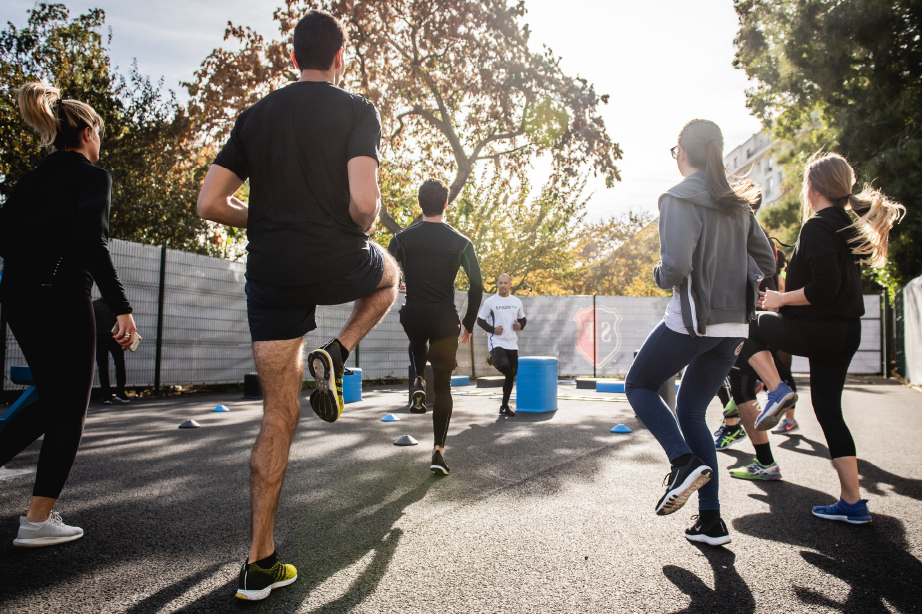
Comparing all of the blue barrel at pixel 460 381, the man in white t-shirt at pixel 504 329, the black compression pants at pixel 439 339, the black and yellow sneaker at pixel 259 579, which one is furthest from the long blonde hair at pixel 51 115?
the blue barrel at pixel 460 381

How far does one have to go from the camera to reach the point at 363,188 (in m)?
2.15

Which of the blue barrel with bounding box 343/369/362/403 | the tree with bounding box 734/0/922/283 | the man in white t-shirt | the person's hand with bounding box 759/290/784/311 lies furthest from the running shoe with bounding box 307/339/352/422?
the tree with bounding box 734/0/922/283

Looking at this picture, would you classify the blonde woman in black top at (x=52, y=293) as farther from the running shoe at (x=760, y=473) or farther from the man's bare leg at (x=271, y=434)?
the running shoe at (x=760, y=473)

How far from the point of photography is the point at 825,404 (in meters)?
3.25

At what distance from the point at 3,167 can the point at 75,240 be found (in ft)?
56.7

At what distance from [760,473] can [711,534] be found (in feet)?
5.44

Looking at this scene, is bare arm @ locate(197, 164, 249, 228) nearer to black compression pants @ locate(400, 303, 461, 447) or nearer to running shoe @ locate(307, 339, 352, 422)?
running shoe @ locate(307, 339, 352, 422)

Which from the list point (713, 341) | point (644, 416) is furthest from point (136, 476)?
point (713, 341)

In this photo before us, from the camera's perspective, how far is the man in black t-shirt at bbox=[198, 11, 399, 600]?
2.12 metres

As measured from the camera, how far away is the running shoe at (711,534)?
9.03ft

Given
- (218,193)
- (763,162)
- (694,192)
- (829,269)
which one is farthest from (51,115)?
(763,162)

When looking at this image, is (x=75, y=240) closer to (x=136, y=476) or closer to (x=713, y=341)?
(x=136, y=476)

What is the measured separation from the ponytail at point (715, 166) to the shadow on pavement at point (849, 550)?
4.97ft

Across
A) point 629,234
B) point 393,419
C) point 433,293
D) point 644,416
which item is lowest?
point 393,419
